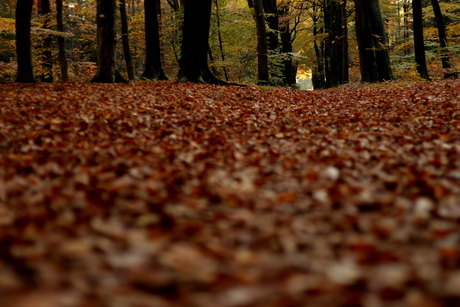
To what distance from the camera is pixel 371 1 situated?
14906 mm

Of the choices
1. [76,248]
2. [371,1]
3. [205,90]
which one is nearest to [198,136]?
[76,248]

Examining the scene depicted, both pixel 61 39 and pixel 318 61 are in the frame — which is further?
pixel 318 61

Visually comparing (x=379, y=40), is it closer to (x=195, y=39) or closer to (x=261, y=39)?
(x=261, y=39)

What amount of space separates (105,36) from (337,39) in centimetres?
1564

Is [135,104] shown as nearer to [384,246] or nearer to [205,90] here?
[205,90]

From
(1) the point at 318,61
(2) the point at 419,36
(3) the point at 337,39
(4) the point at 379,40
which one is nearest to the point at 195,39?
(4) the point at 379,40

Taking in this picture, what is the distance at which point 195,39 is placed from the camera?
→ 10422 millimetres

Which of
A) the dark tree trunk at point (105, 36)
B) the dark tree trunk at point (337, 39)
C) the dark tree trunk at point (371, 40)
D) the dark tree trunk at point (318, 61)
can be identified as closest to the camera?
the dark tree trunk at point (105, 36)

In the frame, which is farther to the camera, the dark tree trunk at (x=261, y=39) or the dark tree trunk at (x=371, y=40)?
the dark tree trunk at (x=371, y=40)

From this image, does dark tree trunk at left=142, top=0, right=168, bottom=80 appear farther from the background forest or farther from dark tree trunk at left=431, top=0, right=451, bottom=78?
dark tree trunk at left=431, top=0, right=451, bottom=78

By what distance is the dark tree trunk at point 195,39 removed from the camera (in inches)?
406

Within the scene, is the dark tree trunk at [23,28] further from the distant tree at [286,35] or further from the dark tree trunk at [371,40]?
the distant tree at [286,35]

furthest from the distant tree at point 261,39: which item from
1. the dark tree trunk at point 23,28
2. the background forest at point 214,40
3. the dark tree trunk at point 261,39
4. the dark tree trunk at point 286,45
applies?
the dark tree trunk at point 23,28

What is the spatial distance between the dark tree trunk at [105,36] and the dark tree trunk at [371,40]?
1140cm
